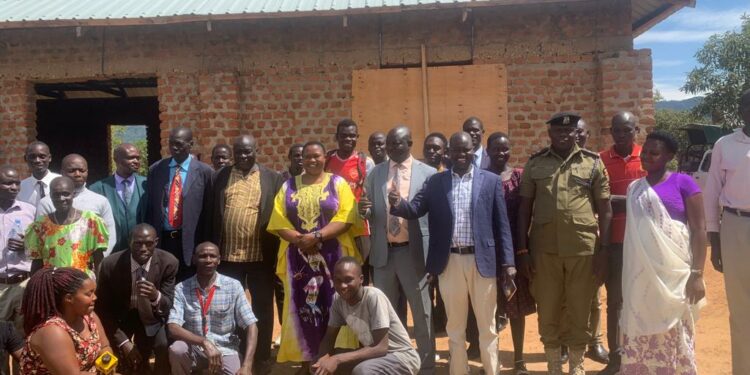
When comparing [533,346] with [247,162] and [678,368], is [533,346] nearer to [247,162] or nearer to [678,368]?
[678,368]

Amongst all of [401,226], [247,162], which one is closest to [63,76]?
[247,162]

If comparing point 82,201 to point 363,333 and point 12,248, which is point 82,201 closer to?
point 12,248

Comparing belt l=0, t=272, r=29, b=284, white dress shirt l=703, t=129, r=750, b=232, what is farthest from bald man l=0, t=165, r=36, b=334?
white dress shirt l=703, t=129, r=750, b=232

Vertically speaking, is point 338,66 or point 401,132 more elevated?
point 338,66

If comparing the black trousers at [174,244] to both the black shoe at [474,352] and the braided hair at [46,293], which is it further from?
the black shoe at [474,352]

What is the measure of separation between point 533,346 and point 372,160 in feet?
6.95

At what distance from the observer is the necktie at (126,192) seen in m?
4.86

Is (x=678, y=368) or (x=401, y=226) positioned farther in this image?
(x=401, y=226)

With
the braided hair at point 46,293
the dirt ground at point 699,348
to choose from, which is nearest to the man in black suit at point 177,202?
the dirt ground at point 699,348

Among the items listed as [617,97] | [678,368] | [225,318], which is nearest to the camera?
[678,368]

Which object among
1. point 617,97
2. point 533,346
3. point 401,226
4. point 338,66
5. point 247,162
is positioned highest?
point 338,66

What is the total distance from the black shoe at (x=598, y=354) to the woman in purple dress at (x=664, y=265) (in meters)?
0.98

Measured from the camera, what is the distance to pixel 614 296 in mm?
4504

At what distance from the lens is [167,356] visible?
Result: 13.8 ft
